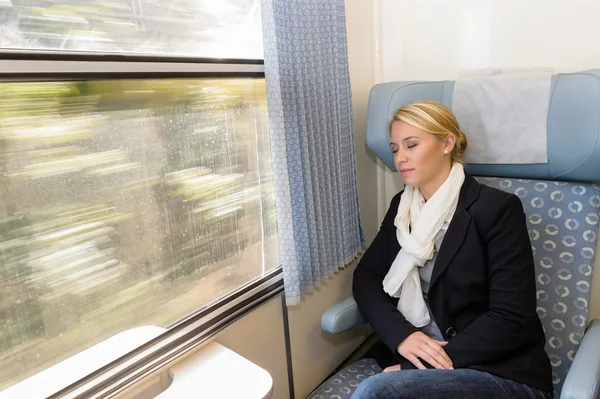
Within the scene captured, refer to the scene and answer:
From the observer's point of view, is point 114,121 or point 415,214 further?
point 415,214

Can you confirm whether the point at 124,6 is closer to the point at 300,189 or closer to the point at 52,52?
the point at 52,52

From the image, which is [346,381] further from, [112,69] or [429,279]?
[112,69]

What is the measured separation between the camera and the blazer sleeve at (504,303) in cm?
125

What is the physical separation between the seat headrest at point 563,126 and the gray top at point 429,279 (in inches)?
12.5

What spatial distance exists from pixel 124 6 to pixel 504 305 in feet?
4.19

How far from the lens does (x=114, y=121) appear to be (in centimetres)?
109

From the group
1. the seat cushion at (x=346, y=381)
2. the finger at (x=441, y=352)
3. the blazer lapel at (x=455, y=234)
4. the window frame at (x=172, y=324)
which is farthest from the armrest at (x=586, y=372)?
the window frame at (x=172, y=324)

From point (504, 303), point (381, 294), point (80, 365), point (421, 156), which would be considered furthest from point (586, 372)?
point (80, 365)

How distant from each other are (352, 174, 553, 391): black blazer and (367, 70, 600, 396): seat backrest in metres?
0.12

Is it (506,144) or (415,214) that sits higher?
(506,144)

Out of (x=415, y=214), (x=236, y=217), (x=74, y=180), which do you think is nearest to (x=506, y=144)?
(x=415, y=214)

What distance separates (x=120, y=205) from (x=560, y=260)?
133cm

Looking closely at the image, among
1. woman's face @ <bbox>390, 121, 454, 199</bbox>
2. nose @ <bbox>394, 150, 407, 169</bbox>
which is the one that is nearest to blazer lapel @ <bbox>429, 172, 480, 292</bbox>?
woman's face @ <bbox>390, 121, 454, 199</bbox>

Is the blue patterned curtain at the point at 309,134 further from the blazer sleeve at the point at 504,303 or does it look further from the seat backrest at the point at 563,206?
the blazer sleeve at the point at 504,303
